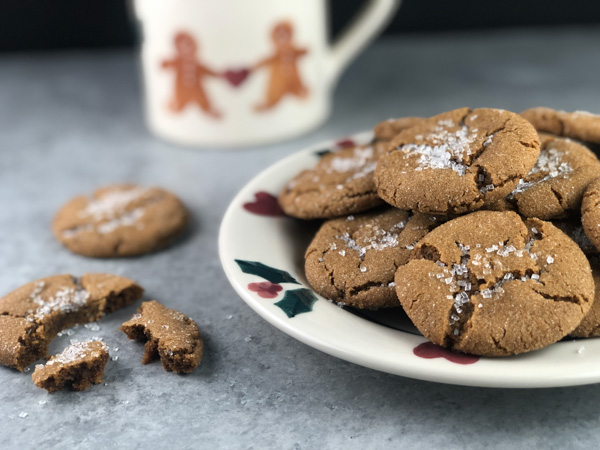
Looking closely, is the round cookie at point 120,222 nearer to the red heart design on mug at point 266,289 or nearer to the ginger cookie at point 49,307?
the ginger cookie at point 49,307

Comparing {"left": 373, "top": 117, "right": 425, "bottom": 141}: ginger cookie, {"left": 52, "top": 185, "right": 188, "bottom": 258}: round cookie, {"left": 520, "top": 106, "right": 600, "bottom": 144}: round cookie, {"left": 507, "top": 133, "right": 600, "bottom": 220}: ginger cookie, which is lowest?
{"left": 52, "top": 185, "right": 188, "bottom": 258}: round cookie

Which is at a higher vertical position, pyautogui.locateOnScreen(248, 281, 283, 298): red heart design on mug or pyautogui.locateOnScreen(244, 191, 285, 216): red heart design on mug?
pyautogui.locateOnScreen(248, 281, 283, 298): red heart design on mug

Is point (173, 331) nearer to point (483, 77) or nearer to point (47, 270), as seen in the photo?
point (47, 270)

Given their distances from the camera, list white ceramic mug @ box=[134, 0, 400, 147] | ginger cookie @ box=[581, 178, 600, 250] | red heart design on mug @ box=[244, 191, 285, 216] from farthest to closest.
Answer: white ceramic mug @ box=[134, 0, 400, 147] → red heart design on mug @ box=[244, 191, 285, 216] → ginger cookie @ box=[581, 178, 600, 250]

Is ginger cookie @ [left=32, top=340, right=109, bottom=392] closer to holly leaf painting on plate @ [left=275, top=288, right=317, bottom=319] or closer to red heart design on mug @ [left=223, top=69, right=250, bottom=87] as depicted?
holly leaf painting on plate @ [left=275, top=288, right=317, bottom=319]

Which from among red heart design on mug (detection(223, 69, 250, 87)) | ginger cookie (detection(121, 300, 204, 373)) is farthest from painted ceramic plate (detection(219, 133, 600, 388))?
red heart design on mug (detection(223, 69, 250, 87))
